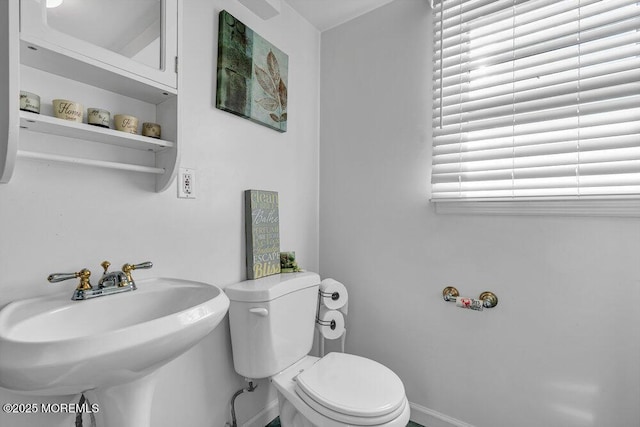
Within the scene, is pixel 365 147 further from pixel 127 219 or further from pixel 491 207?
pixel 127 219

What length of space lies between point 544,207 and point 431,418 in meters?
1.16

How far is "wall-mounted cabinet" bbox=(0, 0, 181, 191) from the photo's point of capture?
2.50 ft

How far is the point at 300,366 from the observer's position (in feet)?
4.75

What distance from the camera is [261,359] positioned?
1.32 m

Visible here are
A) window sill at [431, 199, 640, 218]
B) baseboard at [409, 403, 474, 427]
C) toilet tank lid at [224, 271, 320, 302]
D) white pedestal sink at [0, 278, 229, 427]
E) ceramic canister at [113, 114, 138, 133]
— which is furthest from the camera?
baseboard at [409, 403, 474, 427]

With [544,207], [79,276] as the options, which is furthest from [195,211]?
[544,207]

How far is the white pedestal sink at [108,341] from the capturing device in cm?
59

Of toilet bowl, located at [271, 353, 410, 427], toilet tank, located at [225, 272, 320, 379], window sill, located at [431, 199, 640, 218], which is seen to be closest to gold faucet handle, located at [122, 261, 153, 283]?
toilet tank, located at [225, 272, 320, 379]

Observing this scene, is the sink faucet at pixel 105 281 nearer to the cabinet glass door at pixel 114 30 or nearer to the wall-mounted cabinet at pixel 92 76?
the wall-mounted cabinet at pixel 92 76

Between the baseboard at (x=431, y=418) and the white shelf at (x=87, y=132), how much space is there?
1.71 meters

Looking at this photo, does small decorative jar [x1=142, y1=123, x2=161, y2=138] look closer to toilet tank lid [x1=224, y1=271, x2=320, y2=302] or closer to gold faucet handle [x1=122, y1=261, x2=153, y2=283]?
gold faucet handle [x1=122, y1=261, x2=153, y2=283]

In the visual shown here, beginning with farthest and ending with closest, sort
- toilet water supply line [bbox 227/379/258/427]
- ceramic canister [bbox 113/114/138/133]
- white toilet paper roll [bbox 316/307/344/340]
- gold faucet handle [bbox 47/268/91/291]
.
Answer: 1. white toilet paper roll [bbox 316/307/344/340]
2. toilet water supply line [bbox 227/379/258/427]
3. ceramic canister [bbox 113/114/138/133]
4. gold faucet handle [bbox 47/268/91/291]

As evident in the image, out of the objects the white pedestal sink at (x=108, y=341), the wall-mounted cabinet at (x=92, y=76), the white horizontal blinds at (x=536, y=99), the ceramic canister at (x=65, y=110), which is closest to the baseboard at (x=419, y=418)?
the white pedestal sink at (x=108, y=341)

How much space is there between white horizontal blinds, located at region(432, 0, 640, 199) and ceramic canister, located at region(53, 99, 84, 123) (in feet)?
4.74
